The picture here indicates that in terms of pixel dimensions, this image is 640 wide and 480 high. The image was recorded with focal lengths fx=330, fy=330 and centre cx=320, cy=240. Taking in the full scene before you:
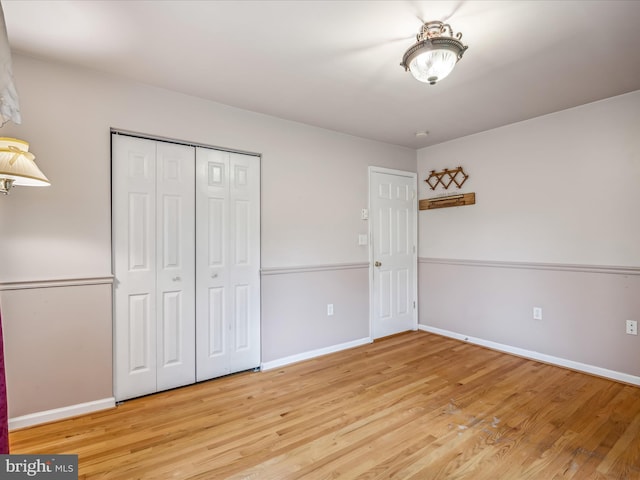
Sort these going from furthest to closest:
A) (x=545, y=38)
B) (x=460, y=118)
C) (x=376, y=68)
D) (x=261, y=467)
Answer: (x=460, y=118), (x=376, y=68), (x=545, y=38), (x=261, y=467)

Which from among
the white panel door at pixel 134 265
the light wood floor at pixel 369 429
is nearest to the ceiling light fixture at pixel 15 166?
the white panel door at pixel 134 265

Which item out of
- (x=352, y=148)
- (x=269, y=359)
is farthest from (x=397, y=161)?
(x=269, y=359)

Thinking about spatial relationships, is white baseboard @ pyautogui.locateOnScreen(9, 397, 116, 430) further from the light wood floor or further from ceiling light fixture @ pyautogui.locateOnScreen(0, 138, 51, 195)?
ceiling light fixture @ pyautogui.locateOnScreen(0, 138, 51, 195)

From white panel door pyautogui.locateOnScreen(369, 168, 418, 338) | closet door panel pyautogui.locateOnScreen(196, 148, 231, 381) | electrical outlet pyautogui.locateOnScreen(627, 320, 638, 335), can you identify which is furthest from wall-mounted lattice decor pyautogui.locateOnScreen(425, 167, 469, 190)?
closet door panel pyautogui.locateOnScreen(196, 148, 231, 381)

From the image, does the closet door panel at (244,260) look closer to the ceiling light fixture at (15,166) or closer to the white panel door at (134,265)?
the white panel door at (134,265)

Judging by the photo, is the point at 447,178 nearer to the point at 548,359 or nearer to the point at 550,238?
the point at 550,238

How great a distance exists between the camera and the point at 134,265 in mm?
2516

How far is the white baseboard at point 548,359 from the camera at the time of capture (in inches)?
109

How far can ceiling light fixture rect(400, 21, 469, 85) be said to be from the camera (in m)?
1.74

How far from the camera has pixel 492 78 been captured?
7.98ft

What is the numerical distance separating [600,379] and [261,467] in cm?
291

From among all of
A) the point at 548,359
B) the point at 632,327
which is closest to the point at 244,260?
the point at 548,359

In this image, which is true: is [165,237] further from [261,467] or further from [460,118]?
[460,118]

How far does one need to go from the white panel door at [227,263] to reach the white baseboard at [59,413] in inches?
26.7
